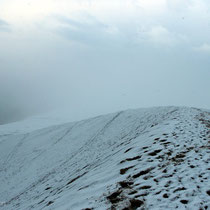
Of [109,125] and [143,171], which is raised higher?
[143,171]

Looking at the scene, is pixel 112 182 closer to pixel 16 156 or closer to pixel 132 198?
pixel 132 198

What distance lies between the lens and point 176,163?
8062mm

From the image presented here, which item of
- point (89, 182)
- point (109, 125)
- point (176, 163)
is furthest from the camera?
point (109, 125)

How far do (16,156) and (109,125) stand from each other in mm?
13411

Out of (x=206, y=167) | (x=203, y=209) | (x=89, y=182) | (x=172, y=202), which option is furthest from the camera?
(x=89, y=182)

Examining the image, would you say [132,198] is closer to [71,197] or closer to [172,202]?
[172,202]

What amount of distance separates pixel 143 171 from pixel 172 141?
154 inches

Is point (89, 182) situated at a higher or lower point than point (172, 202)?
lower

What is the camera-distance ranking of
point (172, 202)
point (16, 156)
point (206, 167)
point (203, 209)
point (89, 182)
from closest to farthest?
point (203, 209) < point (172, 202) < point (206, 167) < point (89, 182) < point (16, 156)

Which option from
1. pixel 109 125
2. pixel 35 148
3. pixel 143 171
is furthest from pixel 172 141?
pixel 35 148

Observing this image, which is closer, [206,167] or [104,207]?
[104,207]

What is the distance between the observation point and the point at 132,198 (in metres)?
6.05

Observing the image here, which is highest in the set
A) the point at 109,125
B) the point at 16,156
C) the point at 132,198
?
the point at 132,198

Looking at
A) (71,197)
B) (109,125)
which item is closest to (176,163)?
(71,197)
